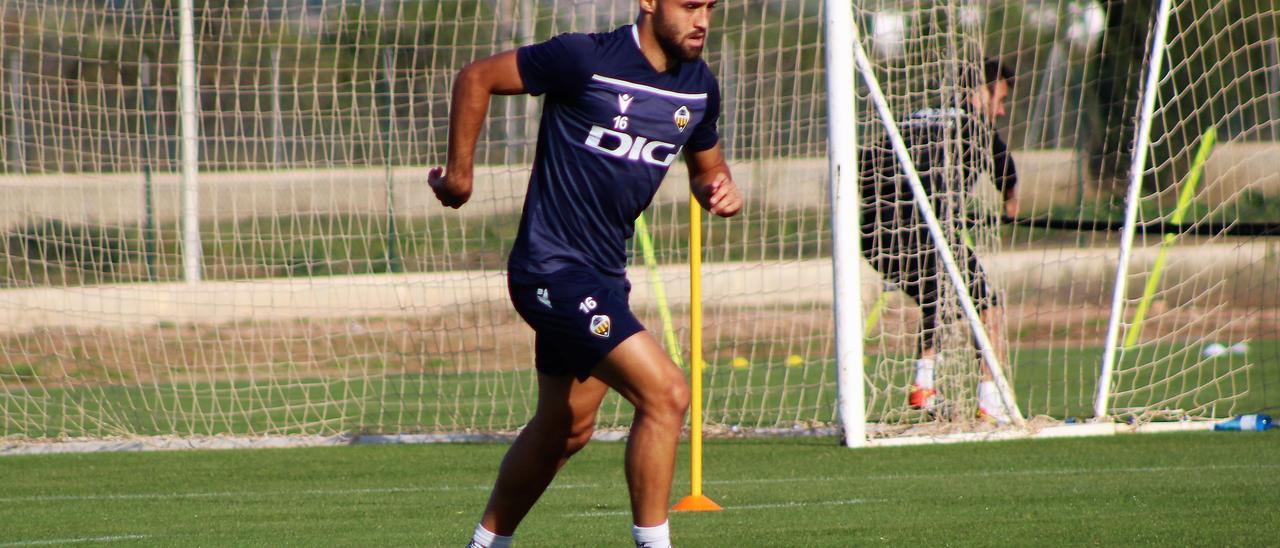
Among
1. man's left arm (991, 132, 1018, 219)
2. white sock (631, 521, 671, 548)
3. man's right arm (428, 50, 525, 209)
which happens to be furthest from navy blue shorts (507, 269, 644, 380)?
man's left arm (991, 132, 1018, 219)

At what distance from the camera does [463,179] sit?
4.25 m

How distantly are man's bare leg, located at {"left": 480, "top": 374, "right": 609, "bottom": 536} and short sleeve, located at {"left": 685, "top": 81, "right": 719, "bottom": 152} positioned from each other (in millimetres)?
812

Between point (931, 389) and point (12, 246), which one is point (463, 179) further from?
point (12, 246)

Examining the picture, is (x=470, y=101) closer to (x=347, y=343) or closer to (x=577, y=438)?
(x=577, y=438)

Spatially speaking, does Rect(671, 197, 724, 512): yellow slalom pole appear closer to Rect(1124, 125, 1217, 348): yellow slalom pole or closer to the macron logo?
the macron logo

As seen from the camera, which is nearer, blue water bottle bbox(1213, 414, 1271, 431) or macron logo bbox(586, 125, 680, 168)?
macron logo bbox(586, 125, 680, 168)

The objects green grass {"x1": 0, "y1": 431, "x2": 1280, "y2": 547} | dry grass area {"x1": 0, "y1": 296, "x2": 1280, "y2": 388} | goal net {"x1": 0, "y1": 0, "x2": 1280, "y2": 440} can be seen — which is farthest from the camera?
dry grass area {"x1": 0, "y1": 296, "x2": 1280, "y2": 388}

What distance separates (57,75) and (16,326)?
171 cm

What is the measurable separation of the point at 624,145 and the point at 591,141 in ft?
0.31

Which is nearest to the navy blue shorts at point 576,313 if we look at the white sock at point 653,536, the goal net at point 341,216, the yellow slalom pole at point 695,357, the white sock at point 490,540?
the white sock at point 653,536

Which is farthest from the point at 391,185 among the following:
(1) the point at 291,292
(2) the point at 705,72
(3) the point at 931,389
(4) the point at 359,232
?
(2) the point at 705,72

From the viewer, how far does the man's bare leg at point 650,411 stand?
4195 millimetres

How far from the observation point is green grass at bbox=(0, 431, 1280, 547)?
A: 543 cm

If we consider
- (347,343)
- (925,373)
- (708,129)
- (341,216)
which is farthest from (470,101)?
(347,343)
